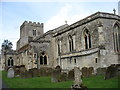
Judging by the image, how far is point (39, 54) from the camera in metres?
28.8

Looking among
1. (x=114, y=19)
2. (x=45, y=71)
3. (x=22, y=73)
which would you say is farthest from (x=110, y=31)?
(x=22, y=73)

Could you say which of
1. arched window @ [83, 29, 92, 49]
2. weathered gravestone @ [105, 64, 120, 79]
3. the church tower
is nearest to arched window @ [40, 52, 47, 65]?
arched window @ [83, 29, 92, 49]

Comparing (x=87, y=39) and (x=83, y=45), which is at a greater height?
(x=87, y=39)

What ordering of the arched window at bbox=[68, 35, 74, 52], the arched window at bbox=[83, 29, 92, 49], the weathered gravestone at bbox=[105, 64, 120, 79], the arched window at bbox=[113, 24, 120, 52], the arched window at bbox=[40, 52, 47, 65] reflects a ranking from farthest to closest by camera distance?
the arched window at bbox=[40, 52, 47, 65] → the arched window at bbox=[68, 35, 74, 52] → the arched window at bbox=[83, 29, 92, 49] → the arched window at bbox=[113, 24, 120, 52] → the weathered gravestone at bbox=[105, 64, 120, 79]

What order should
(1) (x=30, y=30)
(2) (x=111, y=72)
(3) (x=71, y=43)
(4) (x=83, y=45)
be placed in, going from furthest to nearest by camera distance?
(1) (x=30, y=30)
(3) (x=71, y=43)
(4) (x=83, y=45)
(2) (x=111, y=72)

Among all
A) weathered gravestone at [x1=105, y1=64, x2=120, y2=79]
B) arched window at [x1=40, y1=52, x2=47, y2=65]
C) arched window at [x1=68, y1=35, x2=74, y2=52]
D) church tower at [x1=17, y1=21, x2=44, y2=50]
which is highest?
church tower at [x1=17, y1=21, x2=44, y2=50]

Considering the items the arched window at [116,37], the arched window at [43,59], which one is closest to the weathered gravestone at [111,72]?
the arched window at [116,37]

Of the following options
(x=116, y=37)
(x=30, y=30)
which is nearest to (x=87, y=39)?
(x=116, y=37)

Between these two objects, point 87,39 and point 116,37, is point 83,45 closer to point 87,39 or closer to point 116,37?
point 87,39

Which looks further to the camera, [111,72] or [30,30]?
[30,30]

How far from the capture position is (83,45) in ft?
76.9

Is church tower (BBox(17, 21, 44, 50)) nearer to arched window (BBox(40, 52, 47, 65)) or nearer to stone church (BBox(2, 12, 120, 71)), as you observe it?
stone church (BBox(2, 12, 120, 71))

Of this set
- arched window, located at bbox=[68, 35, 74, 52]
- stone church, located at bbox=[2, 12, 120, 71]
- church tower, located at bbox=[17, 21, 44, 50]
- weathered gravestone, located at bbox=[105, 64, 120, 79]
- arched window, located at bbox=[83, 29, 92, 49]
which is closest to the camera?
weathered gravestone, located at bbox=[105, 64, 120, 79]

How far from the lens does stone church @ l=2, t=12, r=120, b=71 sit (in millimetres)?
20078
